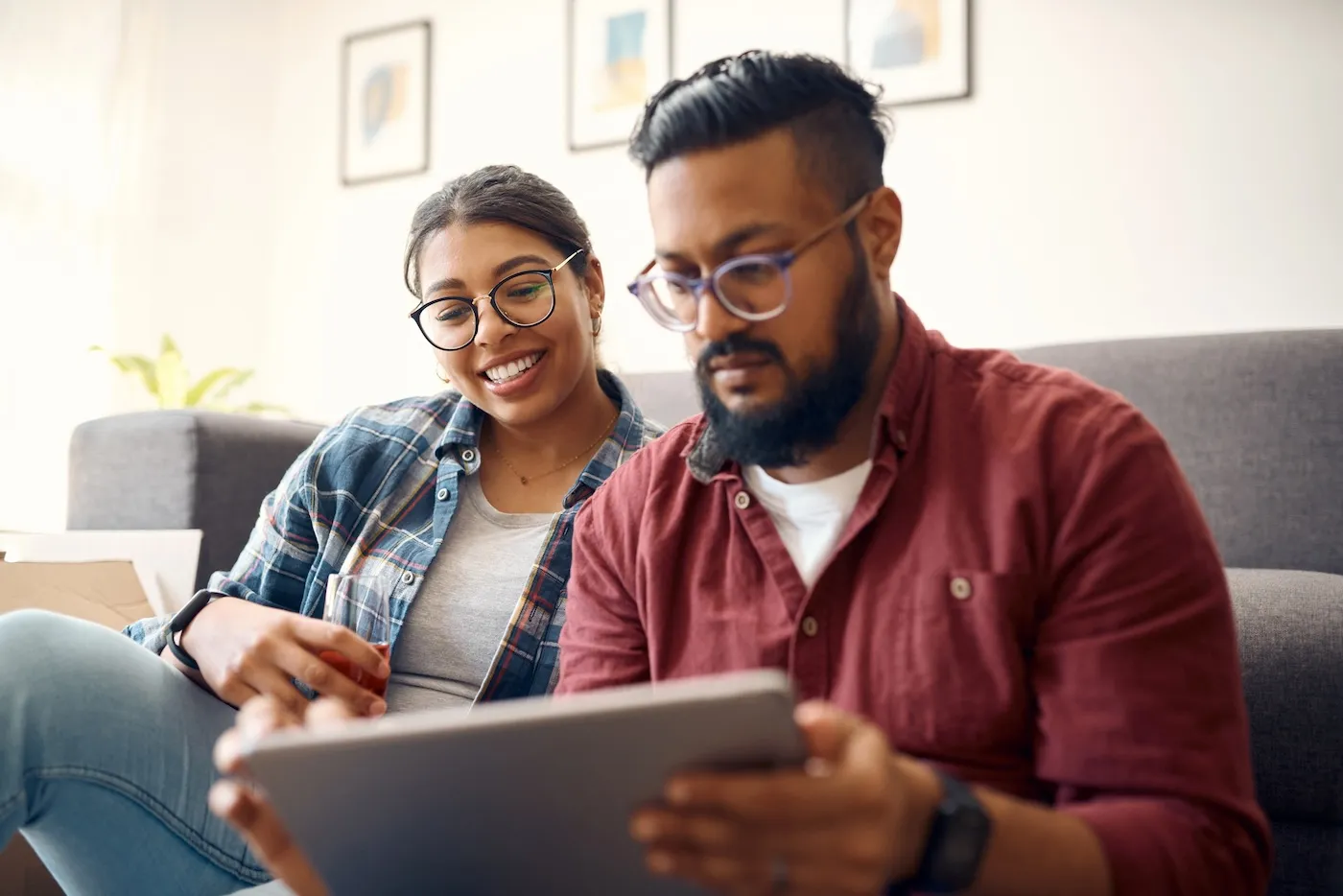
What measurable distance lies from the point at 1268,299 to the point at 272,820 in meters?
2.24

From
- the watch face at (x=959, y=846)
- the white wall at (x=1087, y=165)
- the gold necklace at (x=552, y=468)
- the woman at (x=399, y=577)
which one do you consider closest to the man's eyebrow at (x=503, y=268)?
the woman at (x=399, y=577)

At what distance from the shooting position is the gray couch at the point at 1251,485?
1.18 m

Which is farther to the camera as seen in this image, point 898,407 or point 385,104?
point 385,104

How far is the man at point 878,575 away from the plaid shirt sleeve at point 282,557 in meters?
0.49

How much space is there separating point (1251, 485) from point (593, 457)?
111cm

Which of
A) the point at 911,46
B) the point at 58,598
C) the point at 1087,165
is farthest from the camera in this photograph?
the point at 911,46

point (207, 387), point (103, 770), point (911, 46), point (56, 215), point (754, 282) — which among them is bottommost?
point (103, 770)

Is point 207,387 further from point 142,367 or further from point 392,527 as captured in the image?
point 392,527

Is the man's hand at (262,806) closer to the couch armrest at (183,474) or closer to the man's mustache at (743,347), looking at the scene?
the man's mustache at (743,347)

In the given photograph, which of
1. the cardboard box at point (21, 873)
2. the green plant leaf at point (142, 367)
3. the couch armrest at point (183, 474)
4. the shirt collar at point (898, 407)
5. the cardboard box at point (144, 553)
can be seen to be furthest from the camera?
the green plant leaf at point (142, 367)

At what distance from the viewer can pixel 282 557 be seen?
135 centimetres

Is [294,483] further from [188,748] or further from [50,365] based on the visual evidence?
[50,365]

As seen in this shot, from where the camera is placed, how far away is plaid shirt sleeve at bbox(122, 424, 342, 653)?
1346 millimetres

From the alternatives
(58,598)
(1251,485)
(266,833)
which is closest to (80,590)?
(58,598)
